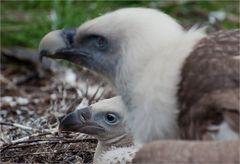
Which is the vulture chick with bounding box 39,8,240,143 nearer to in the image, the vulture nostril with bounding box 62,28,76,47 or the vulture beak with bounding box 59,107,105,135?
the vulture nostril with bounding box 62,28,76,47

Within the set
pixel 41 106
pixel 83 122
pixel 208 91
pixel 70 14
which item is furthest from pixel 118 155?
pixel 70 14

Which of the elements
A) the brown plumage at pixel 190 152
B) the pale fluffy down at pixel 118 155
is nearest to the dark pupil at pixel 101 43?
the brown plumage at pixel 190 152

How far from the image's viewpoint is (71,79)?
1008 cm

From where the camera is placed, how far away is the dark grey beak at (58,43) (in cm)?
568

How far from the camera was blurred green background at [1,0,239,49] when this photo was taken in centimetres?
1126

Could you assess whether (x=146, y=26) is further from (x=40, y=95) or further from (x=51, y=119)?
(x=40, y=95)

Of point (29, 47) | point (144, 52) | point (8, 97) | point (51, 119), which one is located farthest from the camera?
point (29, 47)

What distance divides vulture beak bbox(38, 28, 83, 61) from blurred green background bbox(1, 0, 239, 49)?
200 inches

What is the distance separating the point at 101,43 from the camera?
18.3 ft

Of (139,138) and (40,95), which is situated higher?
(40,95)

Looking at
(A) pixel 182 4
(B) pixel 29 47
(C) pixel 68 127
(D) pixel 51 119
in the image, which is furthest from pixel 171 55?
(A) pixel 182 4

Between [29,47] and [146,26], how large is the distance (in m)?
5.98

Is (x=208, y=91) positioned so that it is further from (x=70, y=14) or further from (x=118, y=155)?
(x=70, y=14)

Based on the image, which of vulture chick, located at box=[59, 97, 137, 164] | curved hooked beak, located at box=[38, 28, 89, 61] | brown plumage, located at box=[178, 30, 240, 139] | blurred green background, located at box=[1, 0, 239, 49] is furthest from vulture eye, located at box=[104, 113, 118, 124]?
blurred green background, located at box=[1, 0, 239, 49]
